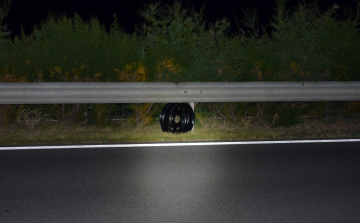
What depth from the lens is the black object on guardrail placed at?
836 centimetres

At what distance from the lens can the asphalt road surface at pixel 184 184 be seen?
4516 millimetres

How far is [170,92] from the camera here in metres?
8.27

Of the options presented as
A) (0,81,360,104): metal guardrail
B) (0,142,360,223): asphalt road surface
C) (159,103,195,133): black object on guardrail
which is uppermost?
(0,81,360,104): metal guardrail

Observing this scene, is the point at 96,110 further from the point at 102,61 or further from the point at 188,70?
the point at 188,70

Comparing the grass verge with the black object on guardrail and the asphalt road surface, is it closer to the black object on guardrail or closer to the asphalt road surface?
the black object on guardrail

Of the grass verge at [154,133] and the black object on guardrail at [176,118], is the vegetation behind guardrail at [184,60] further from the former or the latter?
the black object on guardrail at [176,118]

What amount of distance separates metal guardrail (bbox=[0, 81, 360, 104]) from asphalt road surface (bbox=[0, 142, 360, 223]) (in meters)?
1.26

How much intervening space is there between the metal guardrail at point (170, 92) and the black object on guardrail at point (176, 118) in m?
0.18

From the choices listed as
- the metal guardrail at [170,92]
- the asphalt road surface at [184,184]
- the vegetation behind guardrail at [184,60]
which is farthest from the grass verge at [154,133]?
the asphalt road surface at [184,184]

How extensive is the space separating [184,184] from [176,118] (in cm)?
311

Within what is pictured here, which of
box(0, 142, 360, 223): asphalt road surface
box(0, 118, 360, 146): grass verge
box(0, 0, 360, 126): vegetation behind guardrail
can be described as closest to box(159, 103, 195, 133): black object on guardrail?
box(0, 118, 360, 146): grass verge

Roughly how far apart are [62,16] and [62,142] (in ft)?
13.1

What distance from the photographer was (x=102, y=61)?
30.6ft

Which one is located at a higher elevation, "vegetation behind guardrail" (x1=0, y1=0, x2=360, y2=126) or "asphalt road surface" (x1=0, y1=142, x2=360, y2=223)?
"vegetation behind guardrail" (x1=0, y1=0, x2=360, y2=126)
